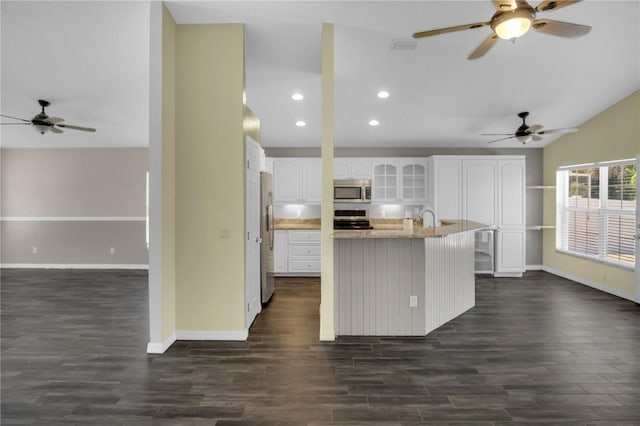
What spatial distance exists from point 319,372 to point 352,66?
3.56 m

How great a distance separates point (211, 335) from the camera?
3.78 meters

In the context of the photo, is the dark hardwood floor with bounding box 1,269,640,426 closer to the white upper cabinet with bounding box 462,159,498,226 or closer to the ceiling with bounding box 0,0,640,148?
the white upper cabinet with bounding box 462,159,498,226

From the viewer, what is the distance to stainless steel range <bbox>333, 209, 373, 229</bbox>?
24.2ft

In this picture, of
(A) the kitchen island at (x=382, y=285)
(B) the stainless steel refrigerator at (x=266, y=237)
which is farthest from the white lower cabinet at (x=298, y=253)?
(A) the kitchen island at (x=382, y=285)

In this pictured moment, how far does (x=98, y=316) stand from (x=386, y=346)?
3.43m

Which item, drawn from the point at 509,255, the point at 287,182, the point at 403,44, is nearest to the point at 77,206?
the point at 287,182

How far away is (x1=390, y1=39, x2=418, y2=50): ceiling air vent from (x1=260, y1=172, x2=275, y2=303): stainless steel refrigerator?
2.24m

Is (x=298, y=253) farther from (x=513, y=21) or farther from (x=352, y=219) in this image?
(x=513, y=21)

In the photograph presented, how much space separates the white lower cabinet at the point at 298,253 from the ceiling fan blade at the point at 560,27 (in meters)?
4.93

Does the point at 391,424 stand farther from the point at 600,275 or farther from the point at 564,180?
the point at 564,180

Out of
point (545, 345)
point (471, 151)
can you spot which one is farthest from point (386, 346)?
point (471, 151)

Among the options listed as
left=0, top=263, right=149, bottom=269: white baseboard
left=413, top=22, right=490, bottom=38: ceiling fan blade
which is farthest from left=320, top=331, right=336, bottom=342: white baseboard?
left=0, top=263, right=149, bottom=269: white baseboard

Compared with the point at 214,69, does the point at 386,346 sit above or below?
below

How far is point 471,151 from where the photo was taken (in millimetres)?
7547
